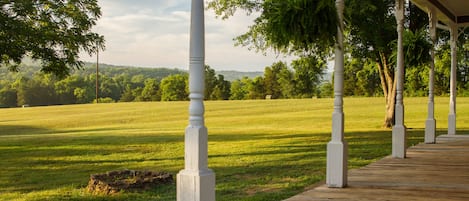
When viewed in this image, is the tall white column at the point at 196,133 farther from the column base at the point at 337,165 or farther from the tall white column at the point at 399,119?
the tall white column at the point at 399,119

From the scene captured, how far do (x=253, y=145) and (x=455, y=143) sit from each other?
5713 millimetres

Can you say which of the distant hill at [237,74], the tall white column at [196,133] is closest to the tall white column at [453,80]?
the tall white column at [196,133]

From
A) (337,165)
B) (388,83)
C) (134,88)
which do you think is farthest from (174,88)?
(337,165)

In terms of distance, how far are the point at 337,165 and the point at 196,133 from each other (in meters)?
2.12

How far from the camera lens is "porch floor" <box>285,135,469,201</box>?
14.3 ft

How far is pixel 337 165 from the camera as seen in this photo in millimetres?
4844

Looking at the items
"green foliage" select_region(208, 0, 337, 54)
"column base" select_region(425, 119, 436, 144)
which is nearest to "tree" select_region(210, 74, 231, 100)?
"column base" select_region(425, 119, 436, 144)

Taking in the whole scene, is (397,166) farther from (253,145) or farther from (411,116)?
(411,116)

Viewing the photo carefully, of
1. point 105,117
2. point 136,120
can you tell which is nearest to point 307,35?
point 136,120

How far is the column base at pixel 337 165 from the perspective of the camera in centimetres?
482

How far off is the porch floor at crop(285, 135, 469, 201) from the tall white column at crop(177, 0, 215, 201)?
1307 millimetres

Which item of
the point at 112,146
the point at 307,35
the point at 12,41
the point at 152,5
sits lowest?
the point at 112,146

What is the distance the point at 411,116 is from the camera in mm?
24328

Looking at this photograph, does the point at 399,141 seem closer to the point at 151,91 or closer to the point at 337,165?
the point at 337,165
